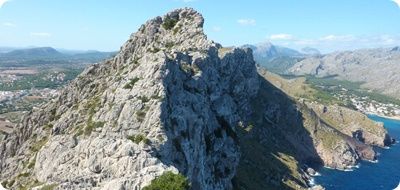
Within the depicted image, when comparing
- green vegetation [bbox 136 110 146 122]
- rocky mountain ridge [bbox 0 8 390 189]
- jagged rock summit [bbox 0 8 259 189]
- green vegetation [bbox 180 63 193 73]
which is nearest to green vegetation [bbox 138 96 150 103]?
rocky mountain ridge [bbox 0 8 390 189]

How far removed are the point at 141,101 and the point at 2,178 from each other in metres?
29.3

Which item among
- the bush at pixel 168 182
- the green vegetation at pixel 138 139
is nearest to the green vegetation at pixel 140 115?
the green vegetation at pixel 138 139

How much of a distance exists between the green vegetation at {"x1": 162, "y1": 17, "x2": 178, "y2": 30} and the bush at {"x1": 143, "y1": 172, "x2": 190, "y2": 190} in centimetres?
6359

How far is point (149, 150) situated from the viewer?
196ft

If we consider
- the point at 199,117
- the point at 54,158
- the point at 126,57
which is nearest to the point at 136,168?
the point at 54,158

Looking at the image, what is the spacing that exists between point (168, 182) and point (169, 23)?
67.3 metres

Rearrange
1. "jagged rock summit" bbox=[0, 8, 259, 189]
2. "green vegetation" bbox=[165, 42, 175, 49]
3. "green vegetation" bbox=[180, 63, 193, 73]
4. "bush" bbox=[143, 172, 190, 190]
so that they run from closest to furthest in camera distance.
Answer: "bush" bbox=[143, 172, 190, 190], "jagged rock summit" bbox=[0, 8, 259, 189], "green vegetation" bbox=[180, 63, 193, 73], "green vegetation" bbox=[165, 42, 175, 49]

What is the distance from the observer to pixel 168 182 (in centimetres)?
5256

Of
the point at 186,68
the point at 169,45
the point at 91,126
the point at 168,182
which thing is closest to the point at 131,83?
the point at 91,126

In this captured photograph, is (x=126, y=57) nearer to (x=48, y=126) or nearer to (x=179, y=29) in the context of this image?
(x=179, y=29)

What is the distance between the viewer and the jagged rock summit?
195ft

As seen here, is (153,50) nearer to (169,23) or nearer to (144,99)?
(169,23)

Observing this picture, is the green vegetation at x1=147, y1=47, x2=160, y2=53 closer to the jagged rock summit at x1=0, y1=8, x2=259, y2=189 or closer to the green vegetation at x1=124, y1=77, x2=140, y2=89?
the jagged rock summit at x1=0, y1=8, x2=259, y2=189

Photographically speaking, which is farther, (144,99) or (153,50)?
(153,50)
